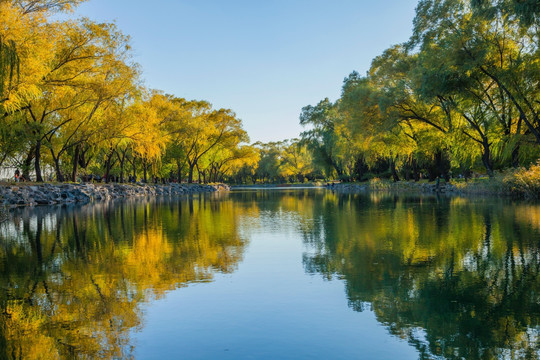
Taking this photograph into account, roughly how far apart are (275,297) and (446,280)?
2.61m

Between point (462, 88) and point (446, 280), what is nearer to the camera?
point (446, 280)

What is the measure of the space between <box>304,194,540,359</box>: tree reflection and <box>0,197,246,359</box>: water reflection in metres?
2.48

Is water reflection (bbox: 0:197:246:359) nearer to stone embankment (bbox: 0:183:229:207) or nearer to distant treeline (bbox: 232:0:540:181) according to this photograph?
stone embankment (bbox: 0:183:229:207)

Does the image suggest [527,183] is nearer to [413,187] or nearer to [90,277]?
[413,187]

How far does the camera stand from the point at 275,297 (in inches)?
236

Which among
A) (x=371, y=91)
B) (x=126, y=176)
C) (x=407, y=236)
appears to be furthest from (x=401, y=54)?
(x=126, y=176)

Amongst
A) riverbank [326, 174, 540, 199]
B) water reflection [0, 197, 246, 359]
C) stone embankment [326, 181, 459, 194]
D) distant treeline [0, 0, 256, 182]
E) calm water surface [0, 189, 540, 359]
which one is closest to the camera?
calm water surface [0, 189, 540, 359]

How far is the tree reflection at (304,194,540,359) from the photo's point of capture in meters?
4.38

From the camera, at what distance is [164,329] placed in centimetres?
481

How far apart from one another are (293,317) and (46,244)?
7.99 metres

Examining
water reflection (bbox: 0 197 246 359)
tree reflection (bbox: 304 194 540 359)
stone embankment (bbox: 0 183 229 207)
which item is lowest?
A: tree reflection (bbox: 304 194 540 359)

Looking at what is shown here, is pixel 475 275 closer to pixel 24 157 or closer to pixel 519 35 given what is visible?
pixel 519 35

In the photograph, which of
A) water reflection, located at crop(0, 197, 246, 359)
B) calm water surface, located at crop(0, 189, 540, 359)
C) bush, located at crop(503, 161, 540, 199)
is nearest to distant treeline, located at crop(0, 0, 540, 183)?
bush, located at crop(503, 161, 540, 199)

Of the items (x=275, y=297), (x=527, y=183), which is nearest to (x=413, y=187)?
(x=527, y=183)
